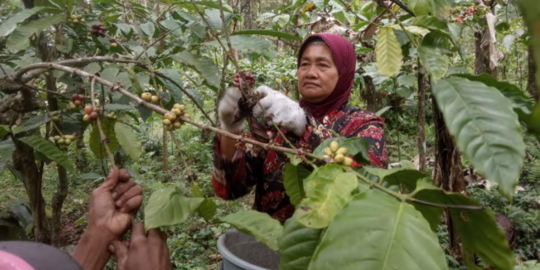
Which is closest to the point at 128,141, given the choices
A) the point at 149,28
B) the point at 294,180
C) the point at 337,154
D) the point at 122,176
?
the point at 122,176

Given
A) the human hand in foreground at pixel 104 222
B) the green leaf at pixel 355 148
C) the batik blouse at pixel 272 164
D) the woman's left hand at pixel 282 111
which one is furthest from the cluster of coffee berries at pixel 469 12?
the human hand in foreground at pixel 104 222

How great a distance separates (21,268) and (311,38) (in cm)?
156

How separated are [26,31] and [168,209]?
905mm

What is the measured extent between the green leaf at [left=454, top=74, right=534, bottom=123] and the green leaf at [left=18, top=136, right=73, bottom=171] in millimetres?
1164

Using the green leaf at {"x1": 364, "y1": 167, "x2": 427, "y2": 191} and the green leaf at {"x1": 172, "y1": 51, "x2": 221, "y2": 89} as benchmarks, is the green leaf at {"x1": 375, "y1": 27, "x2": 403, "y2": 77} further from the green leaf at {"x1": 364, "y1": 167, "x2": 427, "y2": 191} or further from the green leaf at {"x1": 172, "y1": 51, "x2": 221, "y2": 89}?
the green leaf at {"x1": 172, "y1": 51, "x2": 221, "y2": 89}

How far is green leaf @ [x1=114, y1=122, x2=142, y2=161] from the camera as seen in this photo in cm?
110

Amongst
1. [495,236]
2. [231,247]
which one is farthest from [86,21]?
[495,236]

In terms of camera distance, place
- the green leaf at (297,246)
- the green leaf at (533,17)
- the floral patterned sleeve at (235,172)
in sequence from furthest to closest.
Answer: the floral patterned sleeve at (235,172) → the green leaf at (297,246) → the green leaf at (533,17)

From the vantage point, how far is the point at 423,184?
1.89ft

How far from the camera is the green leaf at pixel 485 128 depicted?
19.9 inches

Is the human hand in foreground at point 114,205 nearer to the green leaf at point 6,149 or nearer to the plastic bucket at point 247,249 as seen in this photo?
the plastic bucket at point 247,249

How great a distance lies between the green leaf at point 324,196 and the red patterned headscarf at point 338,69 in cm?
140

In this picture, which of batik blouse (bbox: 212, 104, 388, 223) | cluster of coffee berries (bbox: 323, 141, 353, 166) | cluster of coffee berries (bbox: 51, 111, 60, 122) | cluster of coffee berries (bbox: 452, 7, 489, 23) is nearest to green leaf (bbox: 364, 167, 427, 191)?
cluster of coffee berries (bbox: 323, 141, 353, 166)

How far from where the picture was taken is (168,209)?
775mm
